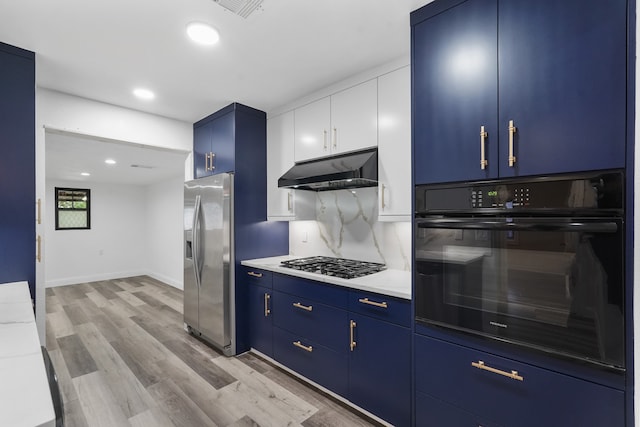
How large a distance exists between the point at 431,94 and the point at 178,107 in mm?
2455

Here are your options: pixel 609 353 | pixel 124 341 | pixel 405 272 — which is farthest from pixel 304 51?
pixel 124 341

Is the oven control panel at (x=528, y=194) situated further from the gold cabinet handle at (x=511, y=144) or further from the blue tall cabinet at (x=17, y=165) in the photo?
the blue tall cabinet at (x=17, y=165)

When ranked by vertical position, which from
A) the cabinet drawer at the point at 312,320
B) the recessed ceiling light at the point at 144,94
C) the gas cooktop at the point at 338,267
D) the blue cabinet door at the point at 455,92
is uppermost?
the recessed ceiling light at the point at 144,94

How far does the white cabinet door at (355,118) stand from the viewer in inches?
87.7

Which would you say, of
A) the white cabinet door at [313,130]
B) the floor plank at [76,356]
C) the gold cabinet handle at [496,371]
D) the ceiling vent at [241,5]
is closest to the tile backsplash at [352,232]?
the white cabinet door at [313,130]

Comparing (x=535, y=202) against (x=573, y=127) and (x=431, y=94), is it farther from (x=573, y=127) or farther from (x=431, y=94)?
(x=431, y=94)

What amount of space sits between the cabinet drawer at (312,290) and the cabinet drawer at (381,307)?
0.09m

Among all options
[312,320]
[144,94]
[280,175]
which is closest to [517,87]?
[312,320]

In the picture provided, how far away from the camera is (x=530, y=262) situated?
4.30 ft

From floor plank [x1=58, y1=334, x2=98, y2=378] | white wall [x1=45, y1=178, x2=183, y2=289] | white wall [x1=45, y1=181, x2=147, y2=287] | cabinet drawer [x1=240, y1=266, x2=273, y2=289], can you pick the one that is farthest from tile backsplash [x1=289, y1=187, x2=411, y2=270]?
white wall [x1=45, y1=181, x2=147, y2=287]

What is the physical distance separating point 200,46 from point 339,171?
4.01ft

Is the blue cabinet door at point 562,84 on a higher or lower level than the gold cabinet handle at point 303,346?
higher

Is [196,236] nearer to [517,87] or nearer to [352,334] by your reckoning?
[352,334]

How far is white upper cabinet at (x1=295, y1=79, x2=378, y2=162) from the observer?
2.25 m
